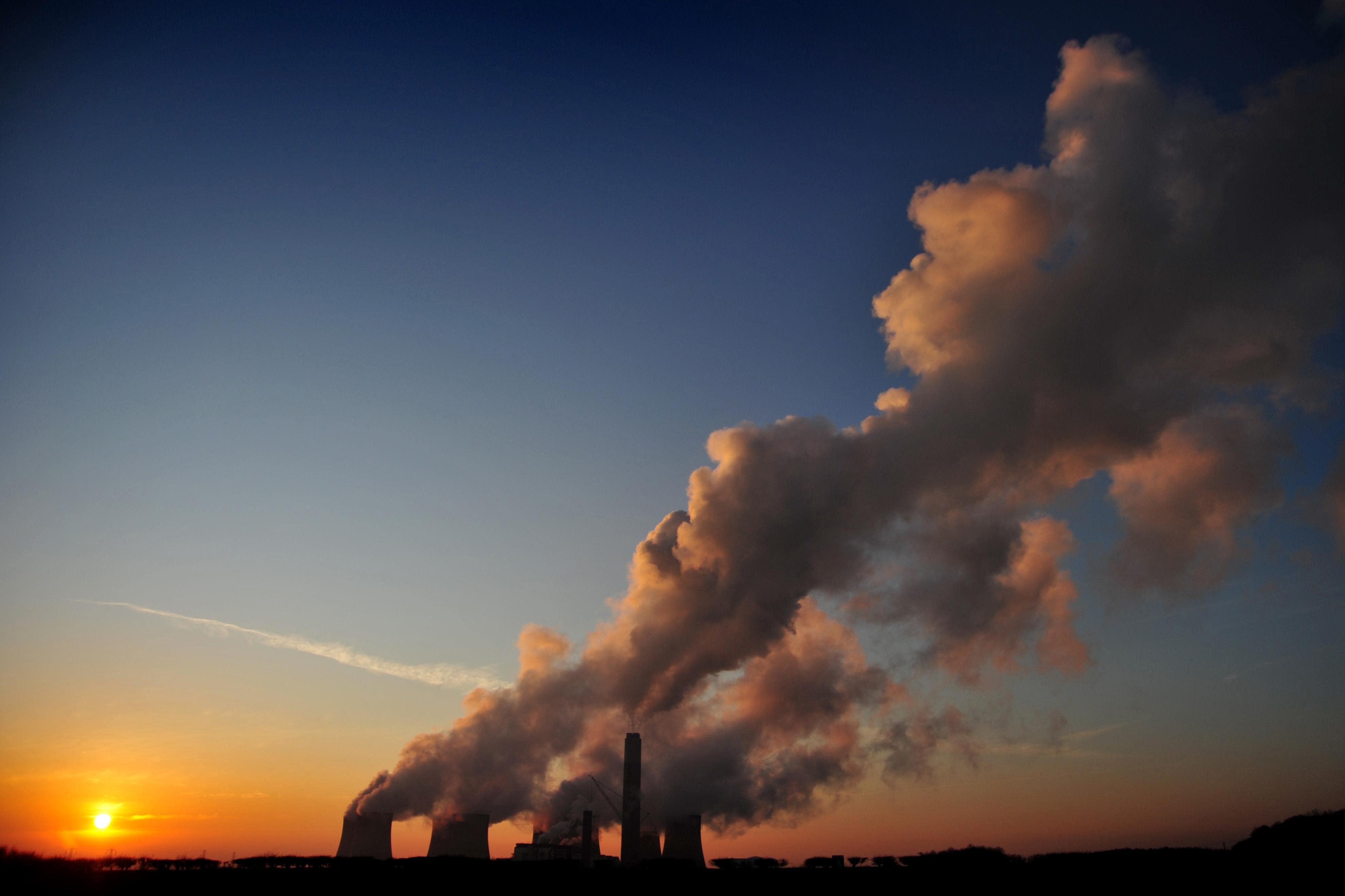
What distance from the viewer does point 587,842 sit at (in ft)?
260

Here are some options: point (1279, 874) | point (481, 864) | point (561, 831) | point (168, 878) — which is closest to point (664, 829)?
point (561, 831)

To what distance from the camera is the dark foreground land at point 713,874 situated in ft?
172

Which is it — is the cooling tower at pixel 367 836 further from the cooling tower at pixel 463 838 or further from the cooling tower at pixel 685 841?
the cooling tower at pixel 685 841

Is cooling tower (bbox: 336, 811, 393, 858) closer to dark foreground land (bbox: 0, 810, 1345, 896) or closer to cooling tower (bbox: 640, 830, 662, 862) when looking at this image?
dark foreground land (bbox: 0, 810, 1345, 896)

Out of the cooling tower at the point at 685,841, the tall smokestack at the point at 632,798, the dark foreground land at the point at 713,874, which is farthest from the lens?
the cooling tower at the point at 685,841

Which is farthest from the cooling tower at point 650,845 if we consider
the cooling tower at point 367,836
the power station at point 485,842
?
the cooling tower at point 367,836

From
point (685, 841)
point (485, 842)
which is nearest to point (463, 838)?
point (485, 842)

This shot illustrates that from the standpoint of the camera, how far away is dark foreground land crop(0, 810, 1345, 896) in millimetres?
52344

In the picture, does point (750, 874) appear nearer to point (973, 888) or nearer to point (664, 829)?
point (664, 829)

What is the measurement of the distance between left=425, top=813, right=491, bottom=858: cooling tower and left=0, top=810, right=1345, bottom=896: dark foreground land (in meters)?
3.93

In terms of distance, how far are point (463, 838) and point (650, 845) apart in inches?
797

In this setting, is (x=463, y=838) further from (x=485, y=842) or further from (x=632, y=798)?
(x=632, y=798)

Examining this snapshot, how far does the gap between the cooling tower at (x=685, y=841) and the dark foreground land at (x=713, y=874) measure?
12.2ft

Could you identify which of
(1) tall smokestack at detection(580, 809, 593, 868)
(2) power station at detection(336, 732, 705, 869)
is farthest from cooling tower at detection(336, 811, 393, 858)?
(1) tall smokestack at detection(580, 809, 593, 868)
